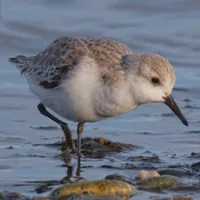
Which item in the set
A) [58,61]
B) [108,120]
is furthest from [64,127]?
[108,120]

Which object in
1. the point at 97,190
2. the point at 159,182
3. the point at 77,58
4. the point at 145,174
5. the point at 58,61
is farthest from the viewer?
the point at 58,61

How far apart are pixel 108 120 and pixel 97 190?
297 cm

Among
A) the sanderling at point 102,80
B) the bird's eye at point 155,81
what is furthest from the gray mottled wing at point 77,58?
the bird's eye at point 155,81

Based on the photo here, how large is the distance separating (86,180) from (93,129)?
2163 millimetres

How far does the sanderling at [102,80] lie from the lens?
7.29 m

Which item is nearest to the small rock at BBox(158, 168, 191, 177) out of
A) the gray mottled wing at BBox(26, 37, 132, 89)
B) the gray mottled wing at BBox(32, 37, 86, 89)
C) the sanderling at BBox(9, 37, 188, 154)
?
the sanderling at BBox(9, 37, 188, 154)

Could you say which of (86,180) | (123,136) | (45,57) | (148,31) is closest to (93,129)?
(123,136)

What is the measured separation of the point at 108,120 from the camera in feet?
30.2

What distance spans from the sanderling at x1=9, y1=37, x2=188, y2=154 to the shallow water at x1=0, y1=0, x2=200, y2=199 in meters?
0.49

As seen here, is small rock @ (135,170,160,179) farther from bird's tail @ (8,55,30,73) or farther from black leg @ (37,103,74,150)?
bird's tail @ (8,55,30,73)

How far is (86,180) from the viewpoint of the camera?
22.3 feet

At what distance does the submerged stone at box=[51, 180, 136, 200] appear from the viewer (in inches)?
244

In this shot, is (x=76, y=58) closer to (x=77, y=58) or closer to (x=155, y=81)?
(x=77, y=58)

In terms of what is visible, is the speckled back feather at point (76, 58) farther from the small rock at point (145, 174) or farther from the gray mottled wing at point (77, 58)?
the small rock at point (145, 174)
